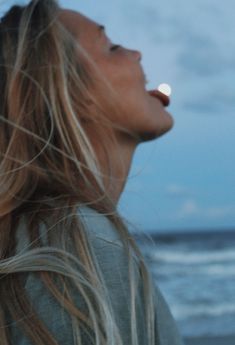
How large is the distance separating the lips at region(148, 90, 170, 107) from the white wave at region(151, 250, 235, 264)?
19.3 meters

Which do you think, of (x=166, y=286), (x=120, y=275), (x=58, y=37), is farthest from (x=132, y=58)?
(x=166, y=286)

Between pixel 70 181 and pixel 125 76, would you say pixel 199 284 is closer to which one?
pixel 125 76

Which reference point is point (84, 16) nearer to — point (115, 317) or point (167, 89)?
point (167, 89)

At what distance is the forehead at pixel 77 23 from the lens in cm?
196

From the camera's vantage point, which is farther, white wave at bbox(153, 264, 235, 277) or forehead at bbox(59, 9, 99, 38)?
white wave at bbox(153, 264, 235, 277)

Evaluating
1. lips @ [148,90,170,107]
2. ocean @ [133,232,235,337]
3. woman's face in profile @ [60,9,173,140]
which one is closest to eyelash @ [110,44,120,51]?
woman's face in profile @ [60,9,173,140]

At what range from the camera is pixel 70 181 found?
1.72 metres

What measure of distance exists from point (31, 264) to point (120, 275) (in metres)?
0.18

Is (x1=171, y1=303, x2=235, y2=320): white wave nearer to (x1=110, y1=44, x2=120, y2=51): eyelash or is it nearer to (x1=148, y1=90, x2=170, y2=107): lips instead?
(x1=148, y1=90, x2=170, y2=107): lips

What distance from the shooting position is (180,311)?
12688 millimetres

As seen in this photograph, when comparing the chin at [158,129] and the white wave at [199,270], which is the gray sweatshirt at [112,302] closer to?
the chin at [158,129]

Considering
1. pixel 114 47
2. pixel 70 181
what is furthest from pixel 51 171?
pixel 114 47

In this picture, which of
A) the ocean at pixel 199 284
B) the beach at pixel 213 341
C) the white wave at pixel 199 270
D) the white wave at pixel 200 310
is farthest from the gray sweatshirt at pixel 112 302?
the white wave at pixel 199 270

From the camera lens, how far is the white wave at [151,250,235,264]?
891 inches
